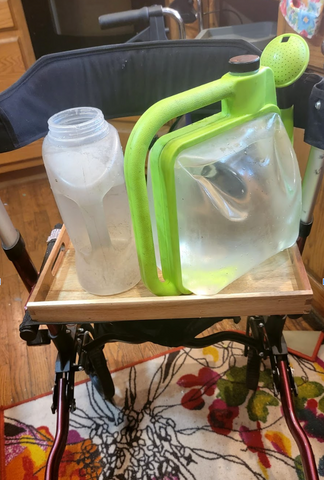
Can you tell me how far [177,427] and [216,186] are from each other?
2.54ft

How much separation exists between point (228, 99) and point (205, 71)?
0.83ft

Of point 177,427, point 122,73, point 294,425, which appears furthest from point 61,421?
point 122,73

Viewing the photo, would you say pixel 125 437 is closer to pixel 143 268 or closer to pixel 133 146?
pixel 143 268

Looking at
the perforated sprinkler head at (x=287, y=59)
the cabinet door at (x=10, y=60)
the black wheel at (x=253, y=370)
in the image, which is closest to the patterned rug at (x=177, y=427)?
the black wheel at (x=253, y=370)

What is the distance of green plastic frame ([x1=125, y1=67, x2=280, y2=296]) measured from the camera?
1.49 ft

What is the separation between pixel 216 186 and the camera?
0.56 meters

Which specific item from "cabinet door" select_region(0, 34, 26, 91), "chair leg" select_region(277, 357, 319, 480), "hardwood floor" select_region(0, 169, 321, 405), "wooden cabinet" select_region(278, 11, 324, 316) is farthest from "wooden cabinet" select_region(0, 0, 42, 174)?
"chair leg" select_region(277, 357, 319, 480)

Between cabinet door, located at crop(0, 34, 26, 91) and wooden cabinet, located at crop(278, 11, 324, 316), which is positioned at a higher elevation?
cabinet door, located at crop(0, 34, 26, 91)

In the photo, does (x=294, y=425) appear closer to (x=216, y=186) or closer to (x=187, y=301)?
(x=187, y=301)

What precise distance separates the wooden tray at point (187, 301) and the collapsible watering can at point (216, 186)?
→ 0.07 ft

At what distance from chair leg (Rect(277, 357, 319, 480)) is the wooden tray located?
28cm

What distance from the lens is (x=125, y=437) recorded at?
103 cm

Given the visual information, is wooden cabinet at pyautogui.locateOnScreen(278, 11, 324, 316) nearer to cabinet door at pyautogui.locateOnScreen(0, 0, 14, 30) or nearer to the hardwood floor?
the hardwood floor

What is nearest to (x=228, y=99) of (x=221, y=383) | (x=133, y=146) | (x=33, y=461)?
(x=133, y=146)
